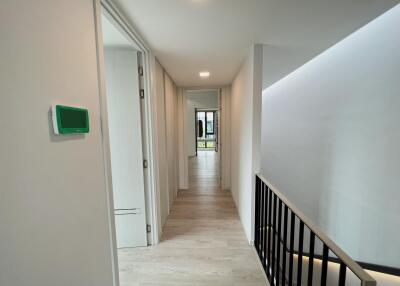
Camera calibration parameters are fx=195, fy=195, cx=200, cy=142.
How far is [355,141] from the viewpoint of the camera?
2.66m

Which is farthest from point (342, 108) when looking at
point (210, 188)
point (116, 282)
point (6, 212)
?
point (6, 212)

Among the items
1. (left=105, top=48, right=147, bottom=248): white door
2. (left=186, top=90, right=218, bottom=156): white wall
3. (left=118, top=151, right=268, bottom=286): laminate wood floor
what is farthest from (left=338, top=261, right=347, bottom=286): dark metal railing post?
(left=186, top=90, right=218, bottom=156): white wall

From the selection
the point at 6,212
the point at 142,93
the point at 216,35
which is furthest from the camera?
the point at 142,93

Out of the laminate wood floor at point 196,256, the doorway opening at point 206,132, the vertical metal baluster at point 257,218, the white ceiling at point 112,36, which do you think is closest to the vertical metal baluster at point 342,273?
the laminate wood floor at point 196,256

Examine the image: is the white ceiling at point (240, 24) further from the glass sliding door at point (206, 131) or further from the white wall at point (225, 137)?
the glass sliding door at point (206, 131)

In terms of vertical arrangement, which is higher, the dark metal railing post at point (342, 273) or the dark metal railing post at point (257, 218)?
the dark metal railing post at point (342, 273)

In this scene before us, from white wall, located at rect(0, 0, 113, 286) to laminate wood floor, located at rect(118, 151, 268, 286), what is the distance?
3.22ft

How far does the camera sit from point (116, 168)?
2205 millimetres

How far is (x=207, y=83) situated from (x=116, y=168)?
265 cm

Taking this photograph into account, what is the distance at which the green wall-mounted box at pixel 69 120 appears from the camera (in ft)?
2.66

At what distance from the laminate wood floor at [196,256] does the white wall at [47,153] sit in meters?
0.98

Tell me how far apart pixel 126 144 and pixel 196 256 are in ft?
4.83

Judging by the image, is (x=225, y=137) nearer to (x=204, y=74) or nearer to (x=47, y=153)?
(x=204, y=74)

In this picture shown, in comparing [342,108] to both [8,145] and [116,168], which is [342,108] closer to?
[116,168]
